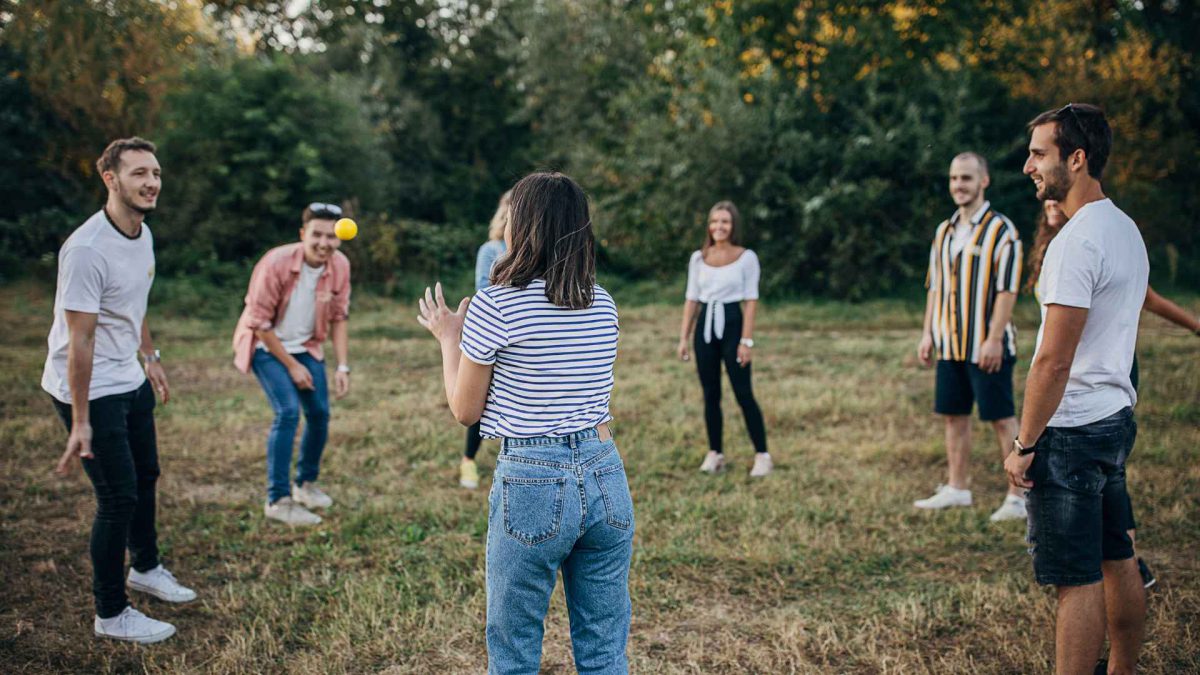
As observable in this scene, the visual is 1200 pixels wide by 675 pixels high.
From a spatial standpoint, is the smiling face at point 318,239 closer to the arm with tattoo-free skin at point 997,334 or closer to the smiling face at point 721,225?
the smiling face at point 721,225

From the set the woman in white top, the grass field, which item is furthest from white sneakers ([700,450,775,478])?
the grass field

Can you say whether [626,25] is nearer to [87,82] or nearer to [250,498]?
[87,82]

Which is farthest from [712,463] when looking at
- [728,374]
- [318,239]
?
[318,239]

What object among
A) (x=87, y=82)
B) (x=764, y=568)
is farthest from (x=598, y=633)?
(x=87, y=82)

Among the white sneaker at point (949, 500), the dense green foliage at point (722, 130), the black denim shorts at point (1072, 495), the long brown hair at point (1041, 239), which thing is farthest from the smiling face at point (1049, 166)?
the dense green foliage at point (722, 130)

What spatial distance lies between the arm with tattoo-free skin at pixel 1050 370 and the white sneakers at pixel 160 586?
414 cm

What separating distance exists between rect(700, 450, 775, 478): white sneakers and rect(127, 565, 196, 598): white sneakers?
12.6 ft

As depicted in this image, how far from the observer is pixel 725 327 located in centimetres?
698

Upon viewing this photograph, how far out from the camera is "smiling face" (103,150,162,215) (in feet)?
13.6

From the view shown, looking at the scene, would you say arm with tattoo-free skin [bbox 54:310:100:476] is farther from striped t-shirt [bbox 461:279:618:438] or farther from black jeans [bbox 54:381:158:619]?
striped t-shirt [bbox 461:279:618:438]

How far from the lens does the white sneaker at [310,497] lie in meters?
6.29

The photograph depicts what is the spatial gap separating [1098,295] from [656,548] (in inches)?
120

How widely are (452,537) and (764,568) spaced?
76.8 inches

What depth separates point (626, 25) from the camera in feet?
82.3
